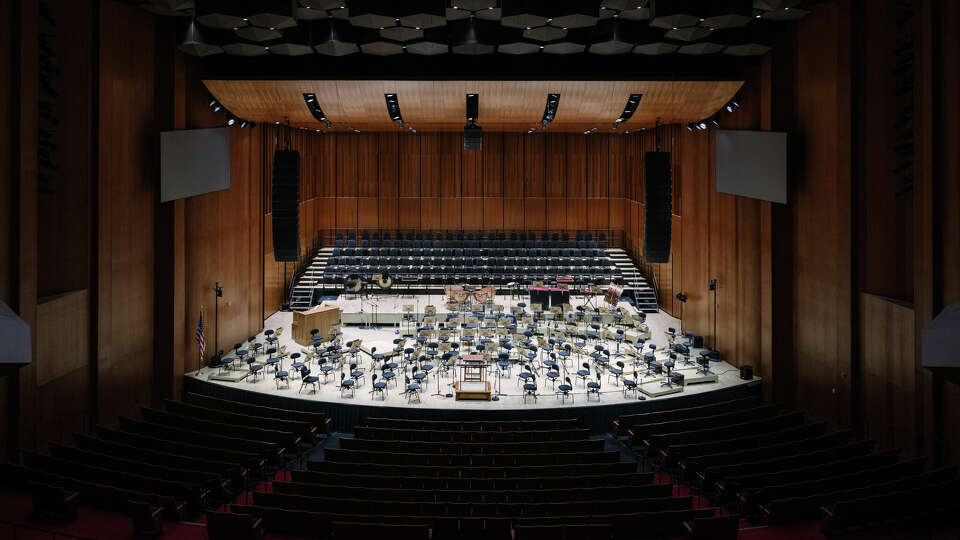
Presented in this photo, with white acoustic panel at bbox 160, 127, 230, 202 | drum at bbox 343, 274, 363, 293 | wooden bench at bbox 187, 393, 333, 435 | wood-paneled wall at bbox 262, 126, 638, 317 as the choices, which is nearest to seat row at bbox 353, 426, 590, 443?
wooden bench at bbox 187, 393, 333, 435

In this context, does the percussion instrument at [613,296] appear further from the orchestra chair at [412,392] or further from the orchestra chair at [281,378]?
the orchestra chair at [281,378]

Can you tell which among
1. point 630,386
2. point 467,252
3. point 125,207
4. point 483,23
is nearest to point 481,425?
point 630,386

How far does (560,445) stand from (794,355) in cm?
554

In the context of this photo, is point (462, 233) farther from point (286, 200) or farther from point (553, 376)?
point (553, 376)

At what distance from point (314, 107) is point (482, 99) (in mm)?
3730

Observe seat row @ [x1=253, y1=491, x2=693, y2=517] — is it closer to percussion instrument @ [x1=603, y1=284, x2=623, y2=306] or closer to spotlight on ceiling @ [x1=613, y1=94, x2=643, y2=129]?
spotlight on ceiling @ [x1=613, y1=94, x2=643, y2=129]

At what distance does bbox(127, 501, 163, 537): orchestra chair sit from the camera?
6648 millimetres

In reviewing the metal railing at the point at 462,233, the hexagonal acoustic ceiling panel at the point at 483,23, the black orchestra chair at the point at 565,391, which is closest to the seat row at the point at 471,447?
the black orchestra chair at the point at 565,391

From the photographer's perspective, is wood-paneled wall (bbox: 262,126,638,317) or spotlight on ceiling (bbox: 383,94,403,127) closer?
spotlight on ceiling (bbox: 383,94,403,127)

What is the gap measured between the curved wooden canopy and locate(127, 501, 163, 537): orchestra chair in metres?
8.64
